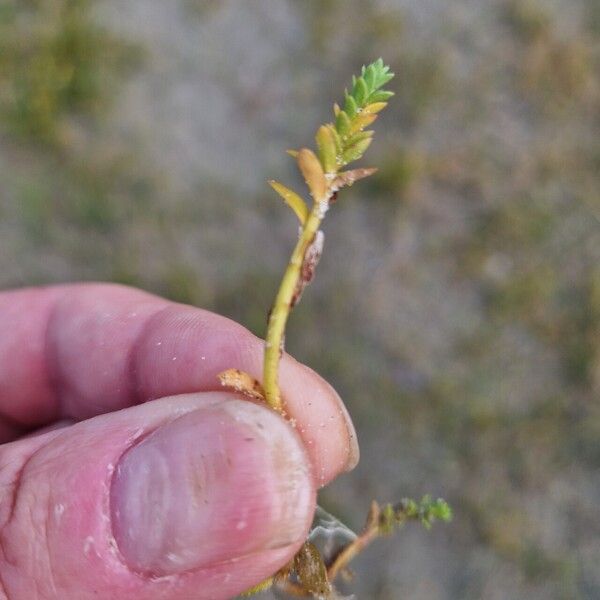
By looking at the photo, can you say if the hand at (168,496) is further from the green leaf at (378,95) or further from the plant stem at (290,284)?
the green leaf at (378,95)

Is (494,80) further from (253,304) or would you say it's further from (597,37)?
(253,304)

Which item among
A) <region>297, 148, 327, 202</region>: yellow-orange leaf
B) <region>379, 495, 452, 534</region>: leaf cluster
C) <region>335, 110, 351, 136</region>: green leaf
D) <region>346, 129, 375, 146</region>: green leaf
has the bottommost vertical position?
<region>379, 495, 452, 534</region>: leaf cluster

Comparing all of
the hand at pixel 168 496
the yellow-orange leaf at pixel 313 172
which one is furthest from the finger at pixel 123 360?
the yellow-orange leaf at pixel 313 172

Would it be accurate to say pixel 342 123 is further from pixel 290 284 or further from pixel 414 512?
pixel 414 512

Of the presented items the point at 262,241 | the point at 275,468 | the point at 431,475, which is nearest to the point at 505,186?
the point at 262,241

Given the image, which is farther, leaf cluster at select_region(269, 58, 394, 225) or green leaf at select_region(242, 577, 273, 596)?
green leaf at select_region(242, 577, 273, 596)

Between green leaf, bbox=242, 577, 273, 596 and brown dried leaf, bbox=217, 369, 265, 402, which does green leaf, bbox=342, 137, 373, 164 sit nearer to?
brown dried leaf, bbox=217, 369, 265, 402

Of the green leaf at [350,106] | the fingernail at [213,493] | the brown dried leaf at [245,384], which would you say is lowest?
the fingernail at [213,493]

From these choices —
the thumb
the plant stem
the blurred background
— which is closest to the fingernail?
the thumb
